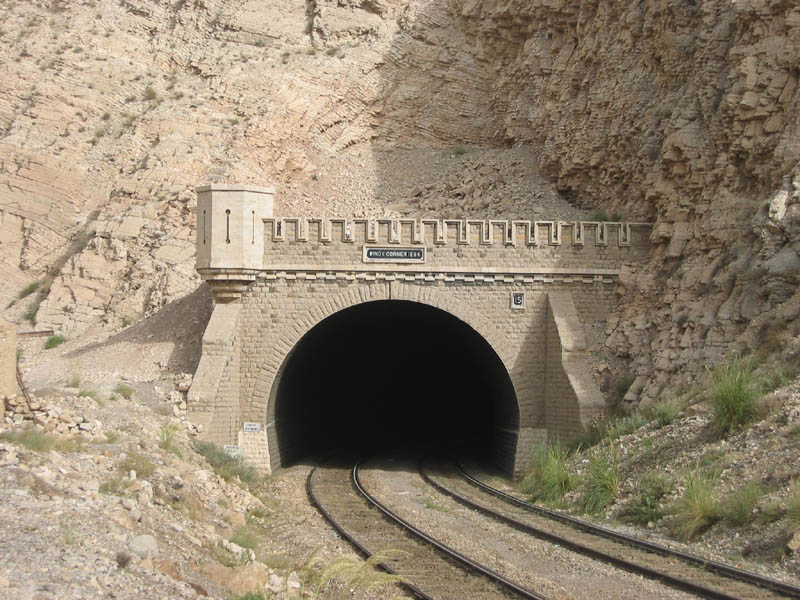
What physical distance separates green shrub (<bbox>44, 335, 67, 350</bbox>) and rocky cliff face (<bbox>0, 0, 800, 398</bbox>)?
67 centimetres

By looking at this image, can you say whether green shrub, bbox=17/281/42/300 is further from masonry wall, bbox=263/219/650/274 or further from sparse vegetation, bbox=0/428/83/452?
sparse vegetation, bbox=0/428/83/452

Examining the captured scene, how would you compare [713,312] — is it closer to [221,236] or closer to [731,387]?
[731,387]

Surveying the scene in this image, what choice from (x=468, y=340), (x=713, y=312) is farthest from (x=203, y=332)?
(x=713, y=312)

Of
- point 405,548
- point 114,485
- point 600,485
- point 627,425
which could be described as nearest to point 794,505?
point 600,485

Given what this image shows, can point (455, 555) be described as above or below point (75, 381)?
below

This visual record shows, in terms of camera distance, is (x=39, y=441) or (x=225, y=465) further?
(x=225, y=465)

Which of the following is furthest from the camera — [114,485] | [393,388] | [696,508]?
[393,388]

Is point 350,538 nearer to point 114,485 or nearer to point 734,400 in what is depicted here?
point 114,485

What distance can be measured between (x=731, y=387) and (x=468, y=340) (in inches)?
449

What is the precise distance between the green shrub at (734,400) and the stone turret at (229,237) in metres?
10.7

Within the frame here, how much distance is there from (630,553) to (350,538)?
4.33 meters

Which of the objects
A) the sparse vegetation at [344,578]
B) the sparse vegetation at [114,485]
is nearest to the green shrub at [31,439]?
the sparse vegetation at [114,485]

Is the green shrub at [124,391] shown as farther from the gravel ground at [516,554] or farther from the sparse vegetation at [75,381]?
the gravel ground at [516,554]

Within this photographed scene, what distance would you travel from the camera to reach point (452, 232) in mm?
21266
